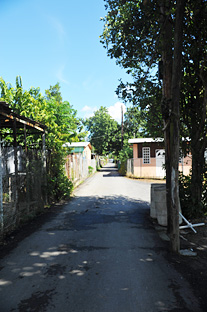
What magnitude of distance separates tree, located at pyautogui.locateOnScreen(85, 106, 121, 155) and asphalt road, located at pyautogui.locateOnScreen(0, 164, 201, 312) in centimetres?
4641

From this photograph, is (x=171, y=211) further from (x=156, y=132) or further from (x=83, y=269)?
(x=156, y=132)

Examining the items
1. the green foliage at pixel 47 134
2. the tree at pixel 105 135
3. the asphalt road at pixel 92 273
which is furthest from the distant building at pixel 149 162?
the tree at pixel 105 135

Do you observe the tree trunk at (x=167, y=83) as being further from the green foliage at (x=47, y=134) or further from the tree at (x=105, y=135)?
the tree at (x=105, y=135)

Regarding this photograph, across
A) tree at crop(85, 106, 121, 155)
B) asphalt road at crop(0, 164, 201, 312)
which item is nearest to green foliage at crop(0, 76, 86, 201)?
asphalt road at crop(0, 164, 201, 312)

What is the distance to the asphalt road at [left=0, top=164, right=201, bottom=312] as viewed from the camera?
3.03 meters

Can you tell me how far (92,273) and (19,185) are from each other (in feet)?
14.8

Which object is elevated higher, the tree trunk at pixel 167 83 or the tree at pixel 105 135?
the tree at pixel 105 135

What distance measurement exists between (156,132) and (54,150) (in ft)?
15.8

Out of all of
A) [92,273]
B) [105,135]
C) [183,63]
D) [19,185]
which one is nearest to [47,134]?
[19,185]

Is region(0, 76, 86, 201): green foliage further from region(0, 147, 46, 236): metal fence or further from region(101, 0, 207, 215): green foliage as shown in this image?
region(101, 0, 207, 215): green foliage

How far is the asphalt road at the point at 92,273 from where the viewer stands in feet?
9.94

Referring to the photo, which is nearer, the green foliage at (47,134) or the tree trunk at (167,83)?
the tree trunk at (167,83)

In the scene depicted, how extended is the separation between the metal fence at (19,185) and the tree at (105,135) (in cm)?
4344

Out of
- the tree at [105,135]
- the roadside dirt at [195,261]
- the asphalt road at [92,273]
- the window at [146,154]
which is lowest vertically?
the roadside dirt at [195,261]
